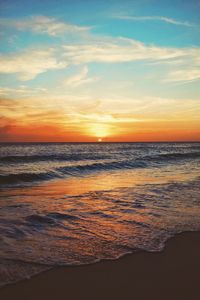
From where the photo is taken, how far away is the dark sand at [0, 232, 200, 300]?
3.23 metres

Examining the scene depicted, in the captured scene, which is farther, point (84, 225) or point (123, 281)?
point (84, 225)

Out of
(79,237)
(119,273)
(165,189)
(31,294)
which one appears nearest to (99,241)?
(79,237)

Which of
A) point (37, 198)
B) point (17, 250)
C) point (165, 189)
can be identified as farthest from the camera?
point (165, 189)

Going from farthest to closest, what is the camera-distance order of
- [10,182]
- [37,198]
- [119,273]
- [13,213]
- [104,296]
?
[10,182] → [37,198] → [13,213] → [119,273] → [104,296]

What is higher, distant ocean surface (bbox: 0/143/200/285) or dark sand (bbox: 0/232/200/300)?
distant ocean surface (bbox: 0/143/200/285)

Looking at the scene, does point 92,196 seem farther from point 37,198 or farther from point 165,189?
point 165,189

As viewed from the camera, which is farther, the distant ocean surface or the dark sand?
the distant ocean surface

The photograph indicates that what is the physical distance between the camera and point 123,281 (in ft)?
11.7

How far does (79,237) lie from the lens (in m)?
5.15

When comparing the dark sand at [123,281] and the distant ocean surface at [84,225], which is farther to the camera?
the distant ocean surface at [84,225]

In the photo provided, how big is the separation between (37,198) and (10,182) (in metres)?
5.26

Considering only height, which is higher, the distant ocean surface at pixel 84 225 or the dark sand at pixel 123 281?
the distant ocean surface at pixel 84 225

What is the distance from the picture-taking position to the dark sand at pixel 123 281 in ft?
10.6

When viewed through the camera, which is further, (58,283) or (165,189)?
(165,189)
